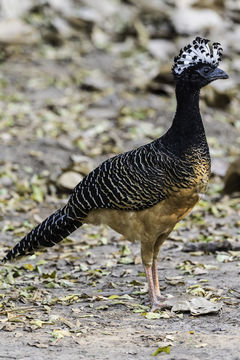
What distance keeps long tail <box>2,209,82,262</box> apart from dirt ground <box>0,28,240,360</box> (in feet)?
1.25

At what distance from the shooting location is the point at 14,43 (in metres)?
14.6

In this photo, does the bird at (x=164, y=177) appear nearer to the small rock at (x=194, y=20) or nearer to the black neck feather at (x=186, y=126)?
the black neck feather at (x=186, y=126)

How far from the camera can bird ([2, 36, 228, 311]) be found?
18.4 ft

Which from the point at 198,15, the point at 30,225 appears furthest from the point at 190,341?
the point at 198,15

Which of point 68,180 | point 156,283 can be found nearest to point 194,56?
point 156,283

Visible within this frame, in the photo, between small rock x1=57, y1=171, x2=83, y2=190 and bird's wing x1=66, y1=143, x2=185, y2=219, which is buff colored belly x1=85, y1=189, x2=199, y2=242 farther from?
small rock x1=57, y1=171, x2=83, y2=190

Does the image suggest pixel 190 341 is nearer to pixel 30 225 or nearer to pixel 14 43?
pixel 30 225

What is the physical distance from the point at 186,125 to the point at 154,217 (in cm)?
84

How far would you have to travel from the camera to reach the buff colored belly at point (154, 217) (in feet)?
18.3

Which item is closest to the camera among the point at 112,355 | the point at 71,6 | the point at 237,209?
the point at 112,355

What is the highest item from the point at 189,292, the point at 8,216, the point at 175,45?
the point at 175,45

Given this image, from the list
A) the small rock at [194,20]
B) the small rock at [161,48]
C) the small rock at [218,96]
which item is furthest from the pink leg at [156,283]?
the small rock at [194,20]

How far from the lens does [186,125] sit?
18.8 ft

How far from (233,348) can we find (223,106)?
8.66 m
